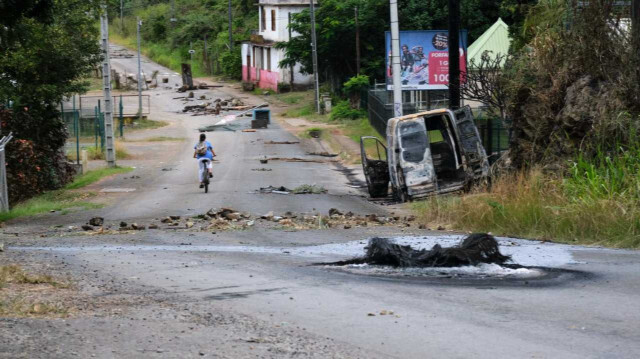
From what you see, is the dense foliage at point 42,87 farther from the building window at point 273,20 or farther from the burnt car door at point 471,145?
the building window at point 273,20

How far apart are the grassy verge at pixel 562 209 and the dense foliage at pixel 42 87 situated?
12776 millimetres

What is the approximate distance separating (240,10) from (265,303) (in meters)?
89.8

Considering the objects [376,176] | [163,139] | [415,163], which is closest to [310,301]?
[415,163]

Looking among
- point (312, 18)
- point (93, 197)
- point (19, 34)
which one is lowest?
point (93, 197)

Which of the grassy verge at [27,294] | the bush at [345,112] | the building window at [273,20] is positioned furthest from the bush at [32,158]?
the building window at [273,20]

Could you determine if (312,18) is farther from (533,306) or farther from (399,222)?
(533,306)

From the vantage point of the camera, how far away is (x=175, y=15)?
335 feet

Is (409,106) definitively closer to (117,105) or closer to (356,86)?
(356,86)

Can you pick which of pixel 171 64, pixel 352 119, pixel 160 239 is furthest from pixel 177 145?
pixel 171 64

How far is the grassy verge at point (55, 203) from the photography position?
71.4 ft

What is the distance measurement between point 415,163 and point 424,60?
13.4 m

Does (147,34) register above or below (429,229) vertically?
above

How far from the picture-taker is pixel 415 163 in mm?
21844

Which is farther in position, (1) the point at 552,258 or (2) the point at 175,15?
(2) the point at 175,15
